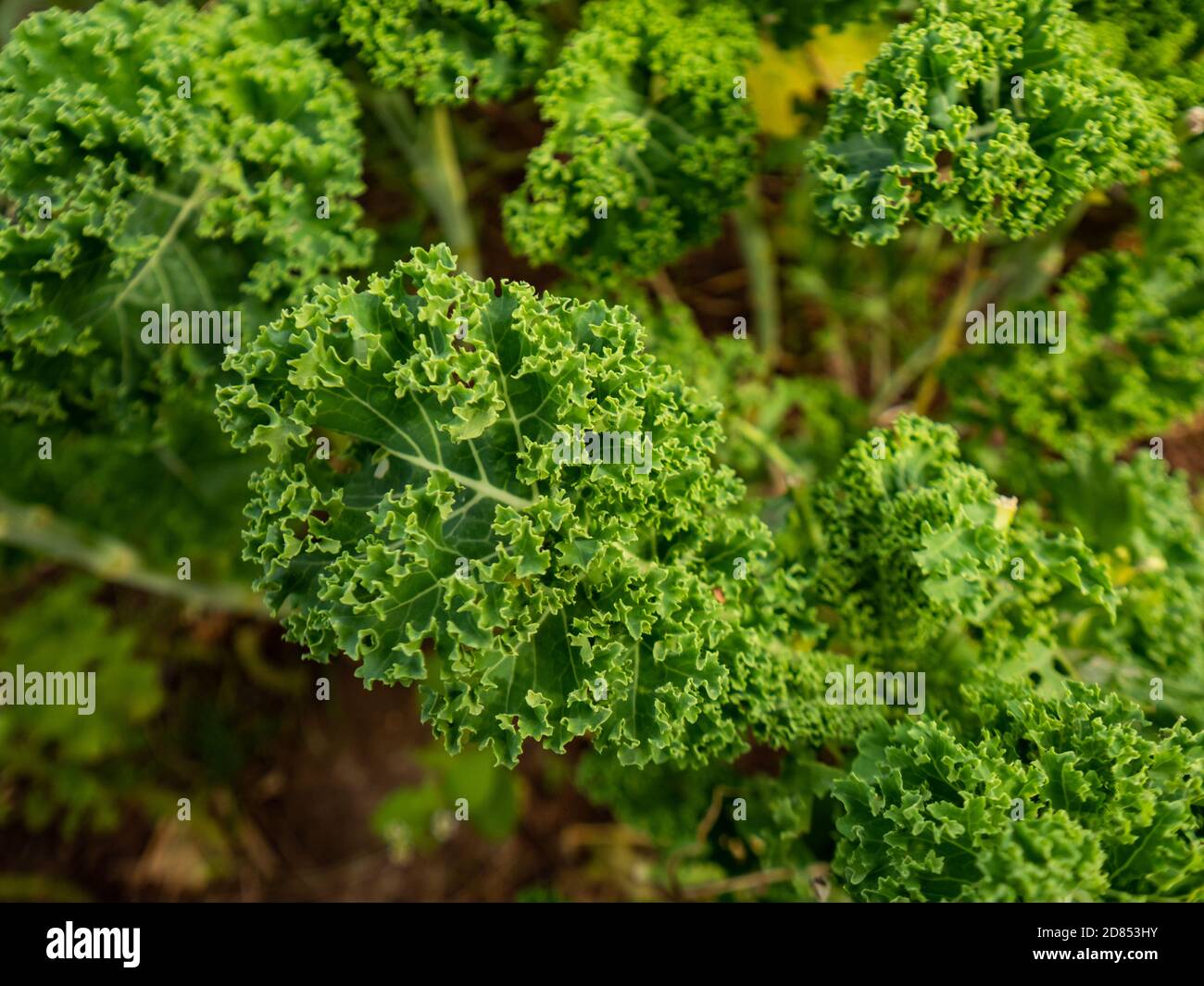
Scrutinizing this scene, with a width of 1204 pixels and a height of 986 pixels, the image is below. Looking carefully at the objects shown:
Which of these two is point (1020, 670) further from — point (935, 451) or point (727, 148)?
point (727, 148)

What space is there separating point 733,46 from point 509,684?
2410 mm

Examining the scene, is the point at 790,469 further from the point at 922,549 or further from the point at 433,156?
the point at 433,156

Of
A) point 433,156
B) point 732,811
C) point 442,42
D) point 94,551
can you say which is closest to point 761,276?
point 433,156

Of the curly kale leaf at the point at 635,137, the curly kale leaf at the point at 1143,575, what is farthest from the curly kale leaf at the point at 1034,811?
the curly kale leaf at the point at 635,137

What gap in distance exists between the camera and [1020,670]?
302 cm

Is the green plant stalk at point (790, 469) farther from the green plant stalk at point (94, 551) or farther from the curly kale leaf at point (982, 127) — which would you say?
the green plant stalk at point (94, 551)

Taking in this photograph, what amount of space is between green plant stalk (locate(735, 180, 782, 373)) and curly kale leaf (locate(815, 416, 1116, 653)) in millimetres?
1700

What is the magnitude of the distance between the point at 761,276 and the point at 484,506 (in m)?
2.78

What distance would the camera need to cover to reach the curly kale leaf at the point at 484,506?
95.7 inches

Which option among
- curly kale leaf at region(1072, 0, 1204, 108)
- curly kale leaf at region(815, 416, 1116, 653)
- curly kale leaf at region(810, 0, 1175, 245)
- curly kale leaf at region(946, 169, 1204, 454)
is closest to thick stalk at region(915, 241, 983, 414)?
curly kale leaf at region(946, 169, 1204, 454)

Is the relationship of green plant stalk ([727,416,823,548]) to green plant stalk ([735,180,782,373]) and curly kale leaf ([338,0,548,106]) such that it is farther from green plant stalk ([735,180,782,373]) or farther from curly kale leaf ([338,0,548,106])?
curly kale leaf ([338,0,548,106])

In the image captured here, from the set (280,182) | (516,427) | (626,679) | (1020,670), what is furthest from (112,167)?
(1020,670)

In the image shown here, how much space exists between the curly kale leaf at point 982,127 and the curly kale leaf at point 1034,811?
5.00 feet

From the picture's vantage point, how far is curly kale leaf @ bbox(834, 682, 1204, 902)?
7.76 ft
